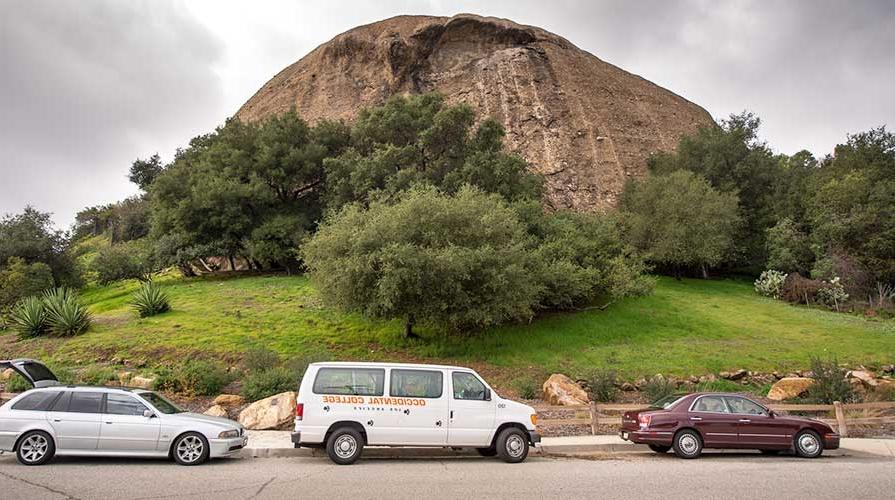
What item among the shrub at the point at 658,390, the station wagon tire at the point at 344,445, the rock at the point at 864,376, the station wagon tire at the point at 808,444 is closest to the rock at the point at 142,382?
the station wagon tire at the point at 344,445

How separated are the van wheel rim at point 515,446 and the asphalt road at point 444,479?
12.5 inches

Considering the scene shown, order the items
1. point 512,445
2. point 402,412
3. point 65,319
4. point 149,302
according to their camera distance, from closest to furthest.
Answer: point 402,412
point 512,445
point 65,319
point 149,302

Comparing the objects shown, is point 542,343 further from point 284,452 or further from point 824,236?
point 824,236

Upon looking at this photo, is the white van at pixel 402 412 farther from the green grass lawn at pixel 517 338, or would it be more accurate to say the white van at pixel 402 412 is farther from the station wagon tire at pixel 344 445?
the green grass lawn at pixel 517 338

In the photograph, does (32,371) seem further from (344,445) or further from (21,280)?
(21,280)

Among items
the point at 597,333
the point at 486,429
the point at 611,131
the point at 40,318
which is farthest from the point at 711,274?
the point at 40,318

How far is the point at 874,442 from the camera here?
43.2 feet

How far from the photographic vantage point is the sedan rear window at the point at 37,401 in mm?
9742

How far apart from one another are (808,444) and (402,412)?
8.99 meters

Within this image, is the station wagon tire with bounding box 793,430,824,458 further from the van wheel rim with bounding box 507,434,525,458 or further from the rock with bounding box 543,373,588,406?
the van wheel rim with bounding box 507,434,525,458

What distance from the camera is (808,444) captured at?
39.5 feet

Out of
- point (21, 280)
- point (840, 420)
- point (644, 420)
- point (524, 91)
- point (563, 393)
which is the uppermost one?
point (524, 91)

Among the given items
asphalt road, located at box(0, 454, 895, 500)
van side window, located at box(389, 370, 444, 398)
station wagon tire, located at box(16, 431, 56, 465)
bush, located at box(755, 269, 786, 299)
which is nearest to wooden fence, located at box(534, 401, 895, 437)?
asphalt road, located at box(0, 454, 895, 500)

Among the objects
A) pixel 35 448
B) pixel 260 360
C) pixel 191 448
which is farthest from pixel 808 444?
pixel 260 360
